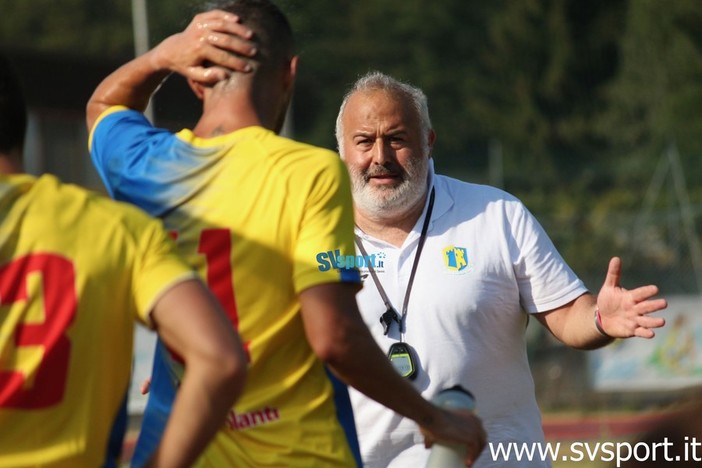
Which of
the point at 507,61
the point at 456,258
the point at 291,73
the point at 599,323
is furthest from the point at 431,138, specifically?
the point at 507,61

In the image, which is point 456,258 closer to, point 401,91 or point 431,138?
point 431,138

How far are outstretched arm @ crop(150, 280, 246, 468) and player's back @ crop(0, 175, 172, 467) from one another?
0.35 ft

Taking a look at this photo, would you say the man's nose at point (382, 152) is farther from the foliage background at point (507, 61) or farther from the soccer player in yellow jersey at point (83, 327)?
the foliage background at point (507, 61)

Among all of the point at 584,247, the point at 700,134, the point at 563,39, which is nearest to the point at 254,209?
the point at 584,247

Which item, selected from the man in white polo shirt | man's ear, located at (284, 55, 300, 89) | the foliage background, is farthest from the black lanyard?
the foliage background

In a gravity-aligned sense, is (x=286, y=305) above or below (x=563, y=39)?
above

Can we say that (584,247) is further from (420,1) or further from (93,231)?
(420,1)

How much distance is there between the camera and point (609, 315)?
5.03 m

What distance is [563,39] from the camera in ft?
176

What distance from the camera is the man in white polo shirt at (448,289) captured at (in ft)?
17.2

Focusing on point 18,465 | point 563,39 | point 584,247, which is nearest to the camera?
point 18,465

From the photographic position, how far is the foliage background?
4419 centimetres

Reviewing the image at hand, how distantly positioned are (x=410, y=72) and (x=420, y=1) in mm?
5379

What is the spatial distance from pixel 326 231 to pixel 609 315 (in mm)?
1836
